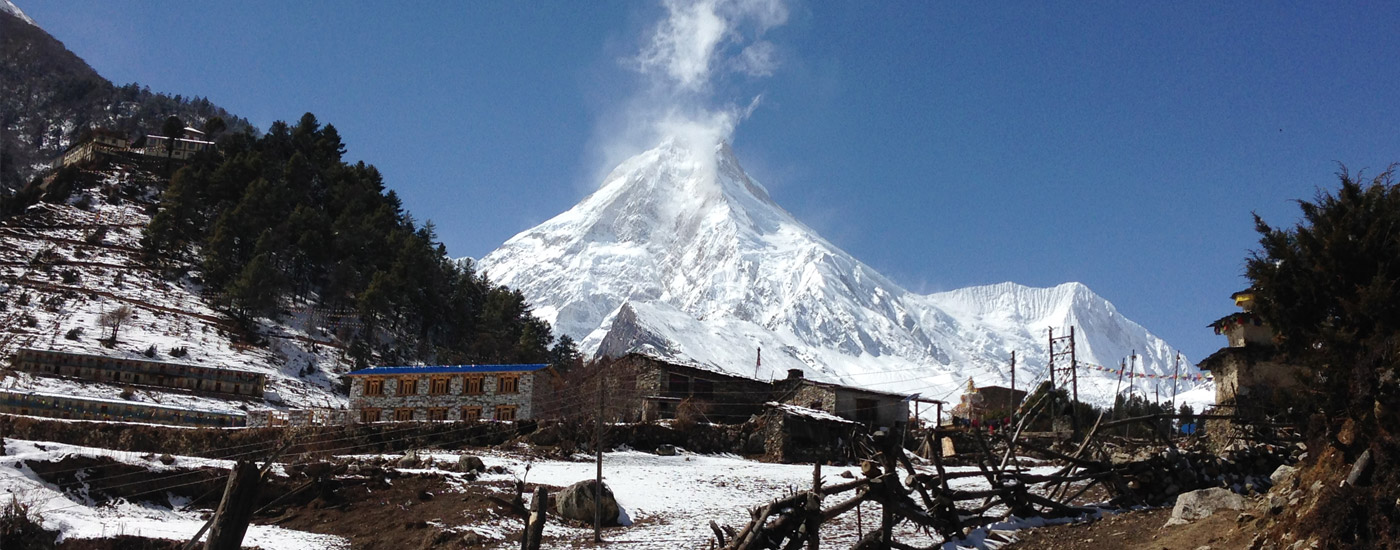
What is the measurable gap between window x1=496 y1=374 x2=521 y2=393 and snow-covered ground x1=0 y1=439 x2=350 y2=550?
771 inches

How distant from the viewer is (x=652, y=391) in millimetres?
47375

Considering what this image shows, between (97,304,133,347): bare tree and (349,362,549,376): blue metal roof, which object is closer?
(349,362,549,376): blue metal roof

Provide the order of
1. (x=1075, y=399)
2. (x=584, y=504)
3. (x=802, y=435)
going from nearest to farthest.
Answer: (x=584, y=504)
(x=1075, y=399)
(x=802, y=435)

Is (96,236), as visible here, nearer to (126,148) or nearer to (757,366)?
(126,148)

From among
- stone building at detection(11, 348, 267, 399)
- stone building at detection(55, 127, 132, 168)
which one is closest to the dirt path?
stone building at detection(11, 348, 267, 399)

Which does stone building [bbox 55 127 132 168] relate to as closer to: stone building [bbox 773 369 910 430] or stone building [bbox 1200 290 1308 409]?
stone building [bbox 773 369 910 430]

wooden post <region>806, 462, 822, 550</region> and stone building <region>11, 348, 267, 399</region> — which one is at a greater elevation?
stone building <region>11, 348, 267, 399</region>

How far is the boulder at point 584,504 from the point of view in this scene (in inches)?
842

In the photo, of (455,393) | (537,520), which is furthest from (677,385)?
(537,520)

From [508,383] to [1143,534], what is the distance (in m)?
37.8

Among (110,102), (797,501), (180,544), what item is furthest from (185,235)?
(110,102)

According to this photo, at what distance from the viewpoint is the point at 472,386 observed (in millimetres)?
47656

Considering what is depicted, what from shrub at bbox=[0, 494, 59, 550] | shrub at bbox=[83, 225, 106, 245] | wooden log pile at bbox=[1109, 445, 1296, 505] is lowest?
shrub at bbox=[0, 494, 59, 550]

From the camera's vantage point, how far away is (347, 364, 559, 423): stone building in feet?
153
